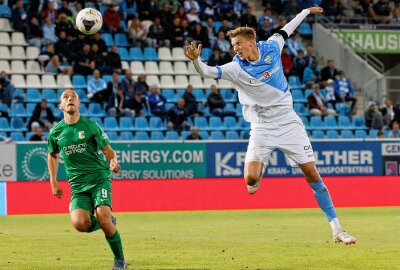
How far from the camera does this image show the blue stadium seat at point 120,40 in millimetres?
28875

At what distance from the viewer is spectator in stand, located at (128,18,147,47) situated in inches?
1139

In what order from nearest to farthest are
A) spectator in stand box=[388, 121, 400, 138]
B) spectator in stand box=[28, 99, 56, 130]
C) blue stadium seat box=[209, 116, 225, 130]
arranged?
spectator in stand box=[28, 99, 56, 130], blue stadium seat box=[209, 116, 225, 130], spectator in stand box=[388, 121, 400, 138]

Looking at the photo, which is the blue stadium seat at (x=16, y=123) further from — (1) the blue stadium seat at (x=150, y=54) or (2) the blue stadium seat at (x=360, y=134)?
(2) the blue stadium seat at (x=360, y=134)

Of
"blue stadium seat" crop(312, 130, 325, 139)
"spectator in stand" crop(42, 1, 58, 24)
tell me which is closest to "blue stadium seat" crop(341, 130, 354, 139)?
"blue stadium seat" crop(312, 130, 325, 139)

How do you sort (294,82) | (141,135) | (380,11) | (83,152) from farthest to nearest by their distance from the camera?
(380,11) → (294,82) → (141,135) → (83,152)

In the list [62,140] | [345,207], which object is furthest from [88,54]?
[62,140]

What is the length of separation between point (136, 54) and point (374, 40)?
9834 millimetres

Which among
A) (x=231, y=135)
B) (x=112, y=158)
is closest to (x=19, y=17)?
(x=231, y=135)

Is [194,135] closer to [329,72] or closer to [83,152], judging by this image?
[329,72]

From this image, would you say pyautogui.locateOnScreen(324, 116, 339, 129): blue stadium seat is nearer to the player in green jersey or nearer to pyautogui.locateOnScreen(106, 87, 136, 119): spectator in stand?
pyautogui.locateOnScreen(106, 87, 136, 119): spectator in stand

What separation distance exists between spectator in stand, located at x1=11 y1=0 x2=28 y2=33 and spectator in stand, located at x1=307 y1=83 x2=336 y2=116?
8.69 metres

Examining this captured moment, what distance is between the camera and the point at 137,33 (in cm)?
2897

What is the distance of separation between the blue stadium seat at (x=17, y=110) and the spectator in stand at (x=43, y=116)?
2.46ft

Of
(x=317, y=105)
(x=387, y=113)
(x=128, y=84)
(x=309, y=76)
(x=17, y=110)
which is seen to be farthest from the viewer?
(x=309, y=76)
